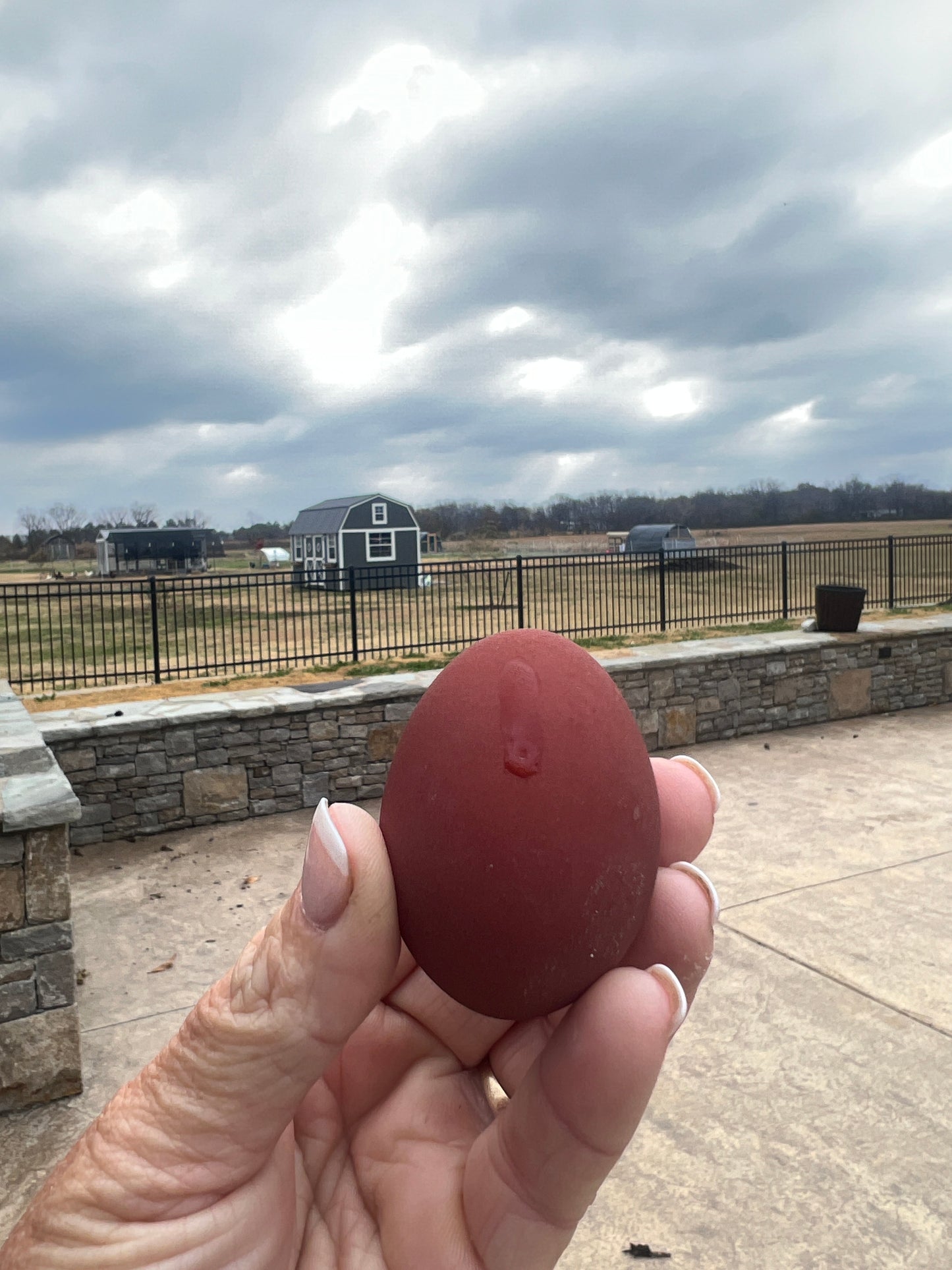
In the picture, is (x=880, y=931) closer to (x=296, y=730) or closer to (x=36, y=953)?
(x=36, y=953)

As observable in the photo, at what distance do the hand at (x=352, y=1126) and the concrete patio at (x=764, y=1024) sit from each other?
1.86 meters

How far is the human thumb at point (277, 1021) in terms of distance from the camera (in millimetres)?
1112

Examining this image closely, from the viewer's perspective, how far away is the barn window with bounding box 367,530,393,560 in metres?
33.0

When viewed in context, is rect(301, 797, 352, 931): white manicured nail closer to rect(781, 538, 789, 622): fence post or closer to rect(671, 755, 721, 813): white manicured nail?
rect(671, 755, 721, 813): white manicured nail

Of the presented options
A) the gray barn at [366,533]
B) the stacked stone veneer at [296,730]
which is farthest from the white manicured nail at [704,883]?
the gray barn at [366,533]

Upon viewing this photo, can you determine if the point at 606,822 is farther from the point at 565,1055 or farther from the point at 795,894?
the point at 795,894

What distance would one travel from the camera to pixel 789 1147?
10.5ft

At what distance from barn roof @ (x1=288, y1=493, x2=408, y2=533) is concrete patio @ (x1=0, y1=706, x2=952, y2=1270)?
26.4 metres

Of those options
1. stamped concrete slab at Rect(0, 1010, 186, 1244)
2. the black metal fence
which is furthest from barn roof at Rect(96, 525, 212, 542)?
stamped concrete slab at Rect(0, 1010, 186, 1244)

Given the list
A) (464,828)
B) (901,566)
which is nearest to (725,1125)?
(464,828)

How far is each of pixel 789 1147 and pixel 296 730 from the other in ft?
16.3

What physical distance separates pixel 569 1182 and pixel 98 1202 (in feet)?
2.09

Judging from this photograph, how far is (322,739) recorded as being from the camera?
→ 24.3ft

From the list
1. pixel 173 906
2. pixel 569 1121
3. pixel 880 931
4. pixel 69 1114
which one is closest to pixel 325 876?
pixel 569 1121
